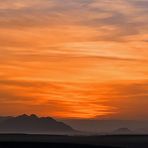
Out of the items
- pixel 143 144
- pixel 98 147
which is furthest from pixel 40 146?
pixel 143 144

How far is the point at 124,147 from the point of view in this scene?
92125mm

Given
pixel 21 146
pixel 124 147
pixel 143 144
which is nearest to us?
pixel 21 146

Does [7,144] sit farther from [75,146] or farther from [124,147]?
[124,147]

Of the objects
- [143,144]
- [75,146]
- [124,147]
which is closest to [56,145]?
[75,146]

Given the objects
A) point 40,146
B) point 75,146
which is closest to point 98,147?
point 75,146

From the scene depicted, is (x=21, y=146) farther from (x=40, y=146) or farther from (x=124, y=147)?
(x=124, y=147)

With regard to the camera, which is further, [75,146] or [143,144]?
[143,144]

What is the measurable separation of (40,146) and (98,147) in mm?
9196

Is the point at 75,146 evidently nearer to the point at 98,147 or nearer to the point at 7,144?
the point at 98,147

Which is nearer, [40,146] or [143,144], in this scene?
[40,146]

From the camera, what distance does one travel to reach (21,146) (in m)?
85.6

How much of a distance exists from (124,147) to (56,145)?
1169cm

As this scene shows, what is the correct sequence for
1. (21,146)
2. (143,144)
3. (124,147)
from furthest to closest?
(143,144)
(124,147)
(21,146)

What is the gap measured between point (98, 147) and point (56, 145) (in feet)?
22.0
